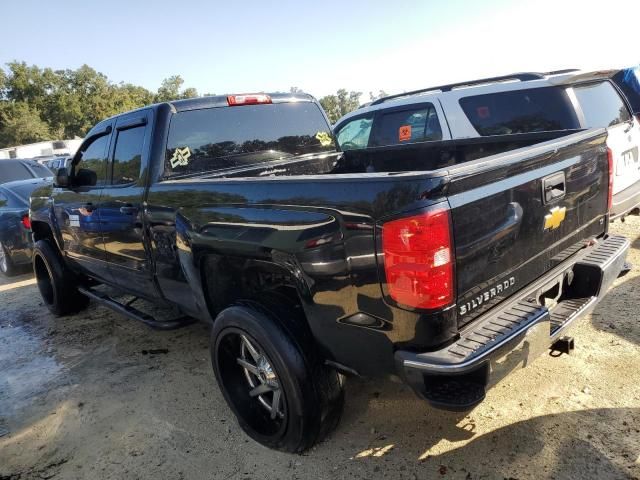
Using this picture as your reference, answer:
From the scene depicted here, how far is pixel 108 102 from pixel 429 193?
213 ft

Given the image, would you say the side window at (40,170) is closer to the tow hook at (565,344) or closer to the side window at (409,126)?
the side window at (409,126)

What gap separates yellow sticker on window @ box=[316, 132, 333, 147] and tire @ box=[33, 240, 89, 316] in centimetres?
302

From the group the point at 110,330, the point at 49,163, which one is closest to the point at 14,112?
the point at 49,163

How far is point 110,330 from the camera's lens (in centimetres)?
472

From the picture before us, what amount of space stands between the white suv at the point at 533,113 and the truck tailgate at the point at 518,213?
5.28 ft

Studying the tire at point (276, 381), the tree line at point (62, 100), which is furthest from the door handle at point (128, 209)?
the tree line at point (62, 100)

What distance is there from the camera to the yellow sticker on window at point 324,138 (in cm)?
412

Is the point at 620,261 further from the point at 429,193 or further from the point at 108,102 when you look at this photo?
the point at 108,102

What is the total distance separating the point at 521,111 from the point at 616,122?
94 centimetres

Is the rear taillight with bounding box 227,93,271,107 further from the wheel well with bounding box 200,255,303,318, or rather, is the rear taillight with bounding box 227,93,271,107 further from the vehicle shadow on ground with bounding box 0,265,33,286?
the vehicle shadow on ground with bounding box 0,265,33,286

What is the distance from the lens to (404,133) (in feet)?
21.1

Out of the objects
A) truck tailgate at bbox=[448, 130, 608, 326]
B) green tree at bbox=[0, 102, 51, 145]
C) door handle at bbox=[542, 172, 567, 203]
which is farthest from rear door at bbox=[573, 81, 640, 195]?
green tree at bbox=[0, 102, 51, 145]

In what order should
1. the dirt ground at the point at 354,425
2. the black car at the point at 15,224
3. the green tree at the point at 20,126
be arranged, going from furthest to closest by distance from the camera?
the green tree at the point at 20,126, the black car at the point at 15,224, the dirt ground at the point at 354,425

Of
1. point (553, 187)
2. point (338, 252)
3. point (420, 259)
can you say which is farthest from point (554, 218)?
point (338, 252)
